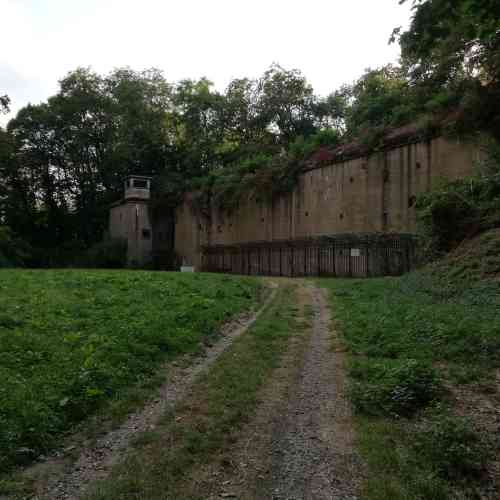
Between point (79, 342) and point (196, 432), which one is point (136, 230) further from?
point (196, 432)

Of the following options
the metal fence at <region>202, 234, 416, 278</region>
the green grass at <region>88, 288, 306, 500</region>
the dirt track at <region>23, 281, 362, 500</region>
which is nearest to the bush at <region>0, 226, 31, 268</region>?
the metal fence at <region>202, 234, 416, 278</region>

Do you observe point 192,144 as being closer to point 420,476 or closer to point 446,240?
point 446,240

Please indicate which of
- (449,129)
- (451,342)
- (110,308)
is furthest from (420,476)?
(449,129)

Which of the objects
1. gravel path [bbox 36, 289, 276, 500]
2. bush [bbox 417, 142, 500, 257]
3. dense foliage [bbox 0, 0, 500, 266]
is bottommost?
gravel path [bbox 36, 289, 276, 500]

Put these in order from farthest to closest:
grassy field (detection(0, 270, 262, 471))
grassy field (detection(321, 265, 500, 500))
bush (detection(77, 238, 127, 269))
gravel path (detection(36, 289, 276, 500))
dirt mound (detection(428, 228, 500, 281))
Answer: bush (detection(77, 238, 127, 269))
dirt mound (detection(428, 228, 500, 281))
grassy field (detection(0, 270, 262, 471))
gravel path (detection(36, 289, 276, 500))
grassy field (detection(321, 265, 500, 500))

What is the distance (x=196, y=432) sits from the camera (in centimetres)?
459

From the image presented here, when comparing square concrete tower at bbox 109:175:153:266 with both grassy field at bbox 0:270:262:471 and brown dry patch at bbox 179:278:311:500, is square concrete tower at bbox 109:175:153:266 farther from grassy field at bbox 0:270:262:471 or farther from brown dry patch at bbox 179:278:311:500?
brown dry patch at bbox 179:278:311:500

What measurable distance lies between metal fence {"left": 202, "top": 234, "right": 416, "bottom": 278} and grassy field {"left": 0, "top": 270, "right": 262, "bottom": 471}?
9.07 meters

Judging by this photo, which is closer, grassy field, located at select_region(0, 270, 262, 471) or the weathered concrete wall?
grassy field, located at select_region(0, 270, 262, 471)

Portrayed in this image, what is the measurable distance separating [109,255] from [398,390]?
33115 millimetres

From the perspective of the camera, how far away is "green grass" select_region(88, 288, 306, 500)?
364 centimetres

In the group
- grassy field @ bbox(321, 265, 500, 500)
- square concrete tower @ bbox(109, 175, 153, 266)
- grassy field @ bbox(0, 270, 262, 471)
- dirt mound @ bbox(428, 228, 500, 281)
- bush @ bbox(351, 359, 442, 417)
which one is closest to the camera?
grassy field @ bbox(321, 265, 500, 500)

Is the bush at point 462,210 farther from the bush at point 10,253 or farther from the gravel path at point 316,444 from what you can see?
the bush at point 10,253

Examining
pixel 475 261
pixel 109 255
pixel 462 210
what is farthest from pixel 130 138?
pixel 475 261
